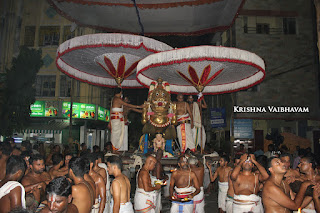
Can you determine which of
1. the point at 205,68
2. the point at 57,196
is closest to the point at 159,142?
the point at 205,68

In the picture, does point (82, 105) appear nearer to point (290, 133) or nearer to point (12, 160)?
point (290, 133)

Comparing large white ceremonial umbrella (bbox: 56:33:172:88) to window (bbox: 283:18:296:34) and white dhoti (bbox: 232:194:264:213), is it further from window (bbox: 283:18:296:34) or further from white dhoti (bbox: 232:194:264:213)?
window (bbox: 283:18:296:34)

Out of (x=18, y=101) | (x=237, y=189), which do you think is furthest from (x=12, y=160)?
(x=18, y=101)

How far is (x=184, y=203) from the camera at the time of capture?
5.85 metres

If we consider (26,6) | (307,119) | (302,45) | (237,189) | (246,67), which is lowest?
(237,189)

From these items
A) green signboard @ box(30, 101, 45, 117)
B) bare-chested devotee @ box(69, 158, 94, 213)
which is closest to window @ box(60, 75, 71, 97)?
green signboard @ box(30, 101, 45, 117)

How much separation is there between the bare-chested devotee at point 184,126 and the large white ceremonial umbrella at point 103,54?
2.23 m

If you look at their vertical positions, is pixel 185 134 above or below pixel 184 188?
above

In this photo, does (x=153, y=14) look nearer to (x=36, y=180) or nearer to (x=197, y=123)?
(x=197, y=123)

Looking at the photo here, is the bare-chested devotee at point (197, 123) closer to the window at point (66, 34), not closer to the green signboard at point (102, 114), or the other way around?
the green signboard at point (102, 114)

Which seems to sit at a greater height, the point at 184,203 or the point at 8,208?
the point at 8,208

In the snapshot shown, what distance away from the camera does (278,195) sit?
159 inches

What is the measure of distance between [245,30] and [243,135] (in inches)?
305

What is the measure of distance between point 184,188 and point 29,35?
22.9m
